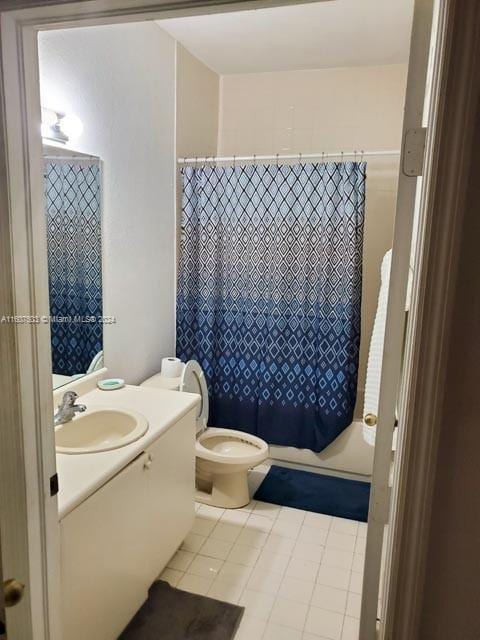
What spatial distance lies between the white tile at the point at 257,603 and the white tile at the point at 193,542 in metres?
0.38

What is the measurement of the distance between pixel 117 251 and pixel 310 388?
1456 millimetres

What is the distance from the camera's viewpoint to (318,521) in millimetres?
2660

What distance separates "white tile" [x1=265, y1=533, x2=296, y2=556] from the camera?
240cm

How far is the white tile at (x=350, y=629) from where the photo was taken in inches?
73.9

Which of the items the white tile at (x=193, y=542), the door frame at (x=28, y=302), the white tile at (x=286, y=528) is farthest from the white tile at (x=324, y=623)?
the door frame at (x=28, y=302)

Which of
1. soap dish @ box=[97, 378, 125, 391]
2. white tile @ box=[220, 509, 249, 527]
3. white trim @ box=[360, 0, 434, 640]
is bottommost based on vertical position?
white tile @ box=[220, 509, 249, 527]

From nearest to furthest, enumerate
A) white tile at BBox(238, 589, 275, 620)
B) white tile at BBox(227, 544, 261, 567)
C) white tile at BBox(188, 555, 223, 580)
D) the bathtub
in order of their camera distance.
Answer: white tile at BBox(238, 589, 275, 620) → white tile at BBox(188, 555, 223, 580) → white tile at BBox(227, 544, 261, 567) → the bathtub

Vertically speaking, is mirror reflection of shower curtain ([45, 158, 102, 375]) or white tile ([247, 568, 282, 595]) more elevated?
mirror reflection of shower curtain ([45, 158, 102, 375])

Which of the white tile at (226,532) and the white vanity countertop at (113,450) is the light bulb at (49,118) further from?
the white tile at (226,532)

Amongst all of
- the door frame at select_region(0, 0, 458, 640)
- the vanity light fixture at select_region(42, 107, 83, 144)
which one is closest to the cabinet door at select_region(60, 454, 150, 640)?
the door frame at select_region(0, 0, 458, 640)

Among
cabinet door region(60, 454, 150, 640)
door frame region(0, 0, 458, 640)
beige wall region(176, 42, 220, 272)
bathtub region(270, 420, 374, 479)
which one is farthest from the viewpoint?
bathtub region(270, 420, 374, 479)

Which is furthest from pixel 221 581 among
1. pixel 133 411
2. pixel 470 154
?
pixel 470 154

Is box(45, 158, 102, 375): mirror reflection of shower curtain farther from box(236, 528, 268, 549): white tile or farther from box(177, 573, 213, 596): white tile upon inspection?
box(236, 528, 268, 549): white tile

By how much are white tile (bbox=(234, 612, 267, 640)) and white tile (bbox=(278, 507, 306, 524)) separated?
0.75 m
